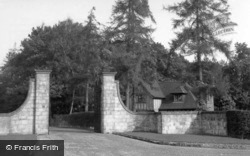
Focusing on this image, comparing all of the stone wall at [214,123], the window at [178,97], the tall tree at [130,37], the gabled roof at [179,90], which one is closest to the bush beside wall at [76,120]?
the tall tree at [130,37]

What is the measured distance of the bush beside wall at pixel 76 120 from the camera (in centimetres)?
3112

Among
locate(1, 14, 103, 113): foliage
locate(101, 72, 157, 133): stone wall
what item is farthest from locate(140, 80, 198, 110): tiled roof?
locate(101, 72, 157, 133): stone wall

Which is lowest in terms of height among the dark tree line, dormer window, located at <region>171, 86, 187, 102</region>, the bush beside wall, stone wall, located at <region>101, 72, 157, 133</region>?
the bush beside wall

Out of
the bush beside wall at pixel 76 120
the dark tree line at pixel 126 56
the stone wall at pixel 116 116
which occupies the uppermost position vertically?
the dark tree line at pixel 126 56

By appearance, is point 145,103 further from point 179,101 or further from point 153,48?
point 153,48

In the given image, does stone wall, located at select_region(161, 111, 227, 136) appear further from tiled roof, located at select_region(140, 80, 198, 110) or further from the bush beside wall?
tiled roof, located at select_region(140, 80, 198, 110)

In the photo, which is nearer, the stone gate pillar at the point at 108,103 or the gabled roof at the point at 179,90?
the stone gate pillar at the point at 108,103

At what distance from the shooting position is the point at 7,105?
47781 millimetres

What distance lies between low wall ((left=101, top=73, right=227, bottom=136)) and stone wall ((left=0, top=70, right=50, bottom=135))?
379cm

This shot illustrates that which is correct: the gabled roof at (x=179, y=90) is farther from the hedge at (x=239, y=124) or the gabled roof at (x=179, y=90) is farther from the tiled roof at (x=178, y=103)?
the hedge at (x=239, y=124)

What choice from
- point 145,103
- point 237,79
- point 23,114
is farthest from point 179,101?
point 23,114

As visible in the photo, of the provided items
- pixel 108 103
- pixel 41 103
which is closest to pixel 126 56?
pixel 108 103

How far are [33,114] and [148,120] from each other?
7673 mm

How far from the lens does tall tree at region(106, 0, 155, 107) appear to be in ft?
91.8
